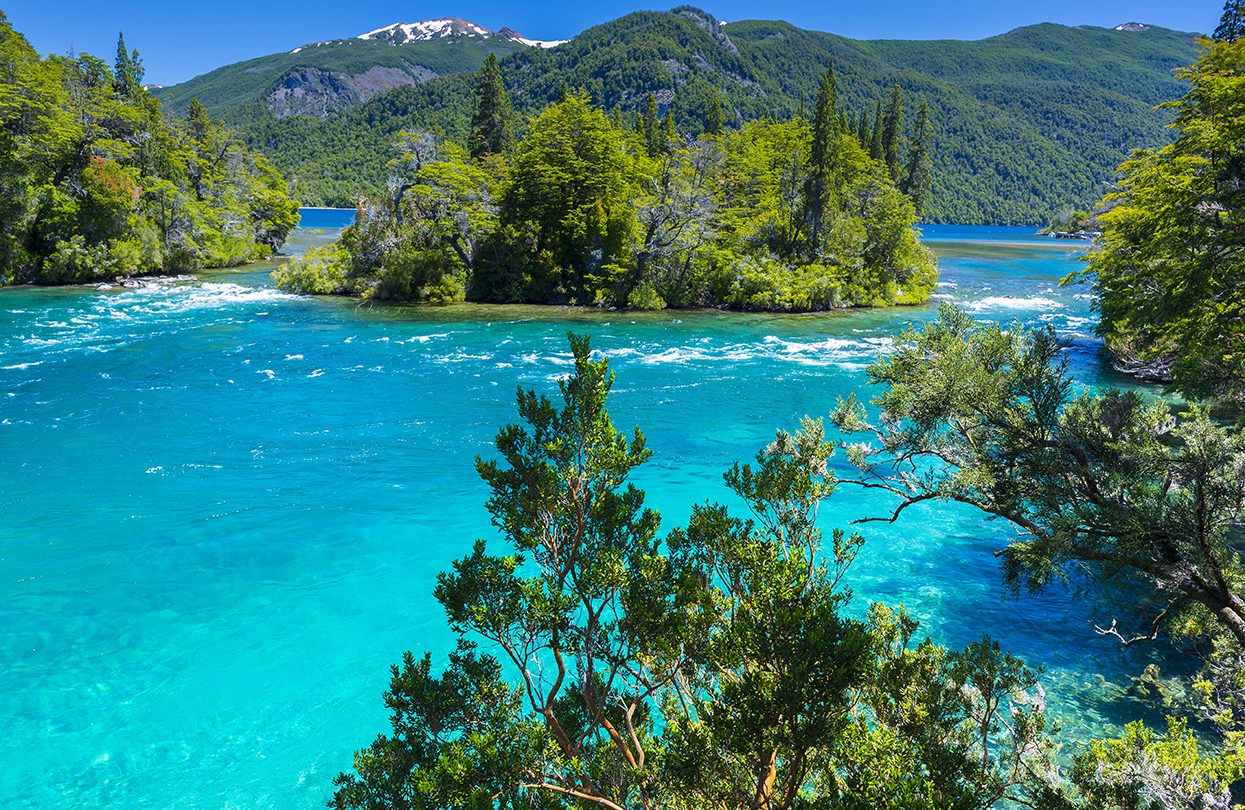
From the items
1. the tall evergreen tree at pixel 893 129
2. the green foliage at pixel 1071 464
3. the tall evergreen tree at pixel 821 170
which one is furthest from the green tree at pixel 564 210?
the tall evergreen tree at pixel 893 129

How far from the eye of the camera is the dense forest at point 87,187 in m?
43.9

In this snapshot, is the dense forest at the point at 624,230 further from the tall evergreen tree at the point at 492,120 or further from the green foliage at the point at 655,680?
the green foliage at the point at 655,680

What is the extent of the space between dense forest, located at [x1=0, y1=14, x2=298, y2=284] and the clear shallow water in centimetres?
1842

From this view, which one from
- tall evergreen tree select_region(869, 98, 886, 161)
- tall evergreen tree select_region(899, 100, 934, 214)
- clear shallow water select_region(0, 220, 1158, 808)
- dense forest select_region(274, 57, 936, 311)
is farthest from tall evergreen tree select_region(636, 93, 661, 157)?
clear shallow water select_region(0, 220, 1158, 808)

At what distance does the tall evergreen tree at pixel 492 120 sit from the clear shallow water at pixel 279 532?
3393 centimetres

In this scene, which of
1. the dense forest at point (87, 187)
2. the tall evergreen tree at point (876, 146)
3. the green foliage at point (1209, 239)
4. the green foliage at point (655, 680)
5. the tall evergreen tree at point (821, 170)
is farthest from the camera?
the tall evergreen tree at point (876, 146)

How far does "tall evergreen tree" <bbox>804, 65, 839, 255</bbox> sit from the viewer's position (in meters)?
45.5

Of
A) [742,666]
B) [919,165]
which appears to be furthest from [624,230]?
[919,165]

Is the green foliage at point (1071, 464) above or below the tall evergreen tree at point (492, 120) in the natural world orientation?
below

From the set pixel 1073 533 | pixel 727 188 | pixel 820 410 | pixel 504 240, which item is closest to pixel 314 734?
pixel 1073 533

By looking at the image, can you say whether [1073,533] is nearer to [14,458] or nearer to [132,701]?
[132,701]

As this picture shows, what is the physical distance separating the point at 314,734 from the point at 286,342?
85.6 feet

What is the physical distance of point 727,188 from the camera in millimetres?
48375

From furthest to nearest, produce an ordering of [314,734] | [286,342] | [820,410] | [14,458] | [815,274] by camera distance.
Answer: [815,274], [286,342], [820,410], [14,458], [314,734]
